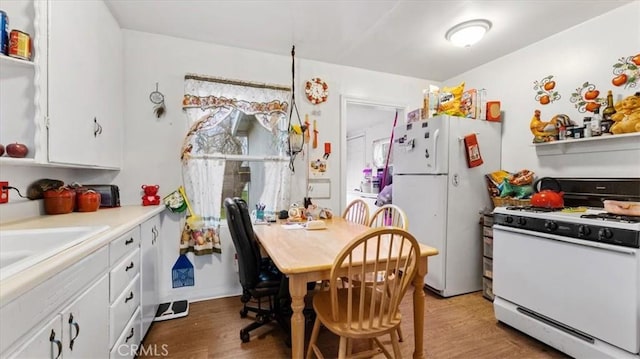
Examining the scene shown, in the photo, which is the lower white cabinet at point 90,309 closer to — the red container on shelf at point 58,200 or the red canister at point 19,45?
the red container on shelf at point 58,200

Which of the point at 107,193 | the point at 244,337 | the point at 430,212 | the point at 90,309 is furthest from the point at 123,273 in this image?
the point at 430,212

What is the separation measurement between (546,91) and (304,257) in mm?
2746

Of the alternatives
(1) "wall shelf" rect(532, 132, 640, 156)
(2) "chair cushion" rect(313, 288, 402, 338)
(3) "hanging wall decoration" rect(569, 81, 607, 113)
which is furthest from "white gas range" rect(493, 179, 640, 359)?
(2) "chair cushion" rect(313, 288, 402, 338)

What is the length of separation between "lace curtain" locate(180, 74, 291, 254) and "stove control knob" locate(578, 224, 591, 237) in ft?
7.39

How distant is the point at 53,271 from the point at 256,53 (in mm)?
2552

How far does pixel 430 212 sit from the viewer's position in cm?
267

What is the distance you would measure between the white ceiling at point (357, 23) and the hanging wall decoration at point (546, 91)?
362 mm

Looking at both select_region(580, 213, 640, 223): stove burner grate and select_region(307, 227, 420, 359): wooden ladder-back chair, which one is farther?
select_region(580, 213, 640, 223): stove burner grate

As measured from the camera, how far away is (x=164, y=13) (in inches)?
83.8

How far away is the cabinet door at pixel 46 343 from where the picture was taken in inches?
27.4

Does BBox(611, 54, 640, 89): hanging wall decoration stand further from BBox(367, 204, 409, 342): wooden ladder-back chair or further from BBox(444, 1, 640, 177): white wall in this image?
BBox(367, 204, 409, 342): wooden ladder-back chair

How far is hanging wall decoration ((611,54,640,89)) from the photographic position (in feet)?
6.43

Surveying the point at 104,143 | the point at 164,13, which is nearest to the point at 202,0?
the point at 164,13

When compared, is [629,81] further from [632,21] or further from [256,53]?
[256,53]
